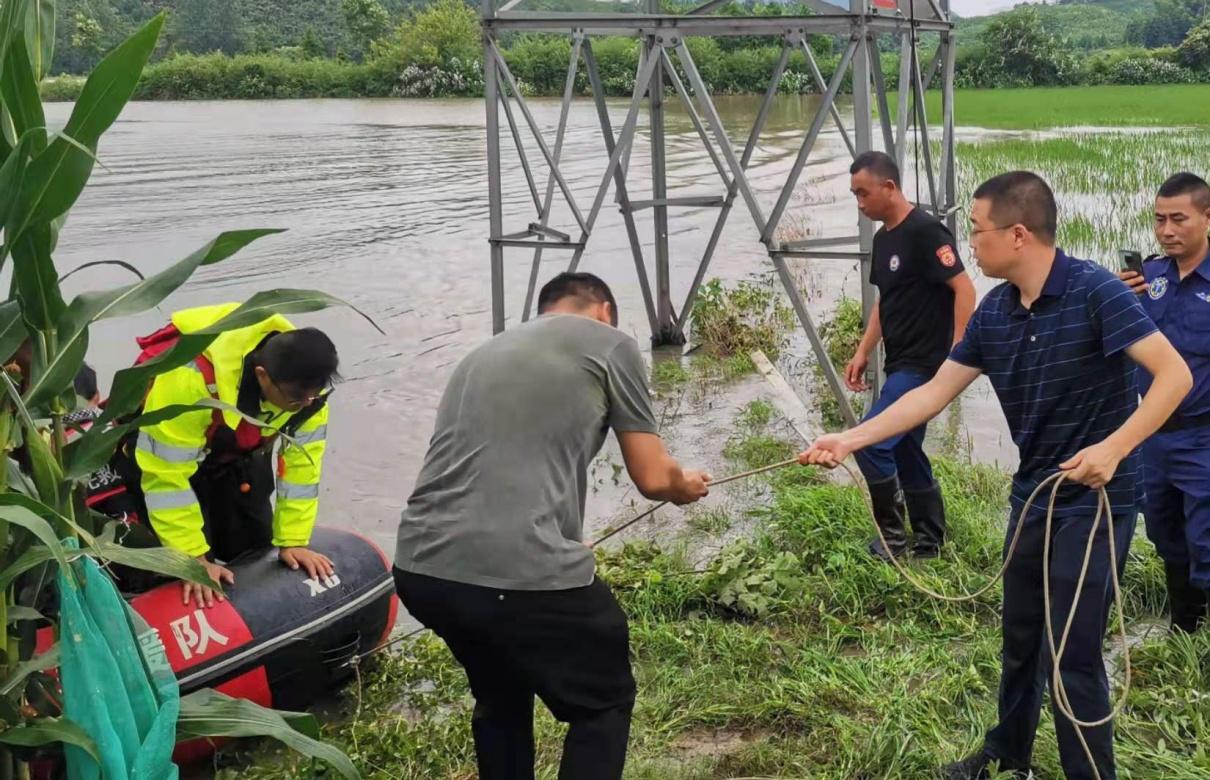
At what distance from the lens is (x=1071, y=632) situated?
2.96 m

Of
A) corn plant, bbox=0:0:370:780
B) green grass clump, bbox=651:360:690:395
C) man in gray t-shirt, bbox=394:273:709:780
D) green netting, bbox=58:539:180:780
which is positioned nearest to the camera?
corn plant, bbox=0:0:370:780

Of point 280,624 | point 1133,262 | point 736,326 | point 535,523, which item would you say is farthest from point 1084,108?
point 535,523

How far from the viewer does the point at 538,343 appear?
2746 millimetres

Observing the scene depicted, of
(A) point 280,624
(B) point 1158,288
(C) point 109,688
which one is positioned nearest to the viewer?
(C) point 109,688

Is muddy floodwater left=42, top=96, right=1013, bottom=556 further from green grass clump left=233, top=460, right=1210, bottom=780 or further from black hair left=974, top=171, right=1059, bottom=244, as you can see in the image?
black hair left=974, top=171, right=1059, bottom=244

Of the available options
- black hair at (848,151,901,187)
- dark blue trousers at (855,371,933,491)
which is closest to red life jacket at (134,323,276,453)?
dark blue trousers at (855,371,933,491)

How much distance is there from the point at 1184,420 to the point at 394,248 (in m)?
12.2

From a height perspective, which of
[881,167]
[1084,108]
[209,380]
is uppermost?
[1084,108]

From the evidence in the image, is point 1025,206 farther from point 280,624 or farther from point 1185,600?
point 280,624

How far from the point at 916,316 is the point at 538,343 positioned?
2722 millimetres

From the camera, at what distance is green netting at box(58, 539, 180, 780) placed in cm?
238

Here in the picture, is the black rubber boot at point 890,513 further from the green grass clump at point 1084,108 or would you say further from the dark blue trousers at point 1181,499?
the green grass clump at point 1084,108

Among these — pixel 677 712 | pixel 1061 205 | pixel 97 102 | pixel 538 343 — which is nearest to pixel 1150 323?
pixel 538 343

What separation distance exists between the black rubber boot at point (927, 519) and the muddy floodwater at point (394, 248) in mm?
1644
